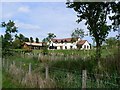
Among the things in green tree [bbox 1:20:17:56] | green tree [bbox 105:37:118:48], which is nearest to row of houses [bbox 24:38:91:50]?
green tree [bbox 1:20:17:56]

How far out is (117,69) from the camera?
8188 millimetres

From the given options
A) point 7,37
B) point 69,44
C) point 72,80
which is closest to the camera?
point 72,80

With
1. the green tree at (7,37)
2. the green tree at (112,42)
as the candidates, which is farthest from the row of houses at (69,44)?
the green tree at (112,42)

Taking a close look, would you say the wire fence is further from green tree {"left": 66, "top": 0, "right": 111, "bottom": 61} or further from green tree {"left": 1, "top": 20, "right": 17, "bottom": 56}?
green tree {"left": 1, "top": 20, "right": 17, "bottom": 56}

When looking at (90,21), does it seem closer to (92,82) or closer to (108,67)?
(108,67)

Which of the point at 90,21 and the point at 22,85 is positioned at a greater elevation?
the point at 90,21

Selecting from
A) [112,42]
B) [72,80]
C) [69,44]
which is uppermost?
[69,44]

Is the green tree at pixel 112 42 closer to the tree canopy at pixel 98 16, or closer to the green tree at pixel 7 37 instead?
the tree canopy at pixel 98 16

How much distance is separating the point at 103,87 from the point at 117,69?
1796 mm

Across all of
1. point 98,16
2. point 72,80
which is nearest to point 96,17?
point 98,16

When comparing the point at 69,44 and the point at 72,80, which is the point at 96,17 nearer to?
the point at 72,80

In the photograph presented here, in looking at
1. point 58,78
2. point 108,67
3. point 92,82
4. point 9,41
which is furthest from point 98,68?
point 9,41

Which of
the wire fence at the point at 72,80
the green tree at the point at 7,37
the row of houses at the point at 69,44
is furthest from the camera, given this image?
the row of houses at the point at 69,44

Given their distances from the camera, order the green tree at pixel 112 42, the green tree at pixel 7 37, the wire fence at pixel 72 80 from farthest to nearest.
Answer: the green tree at pixel 7 37
the green tree at pixel 112 42
the wire fence at pixel 72 80
